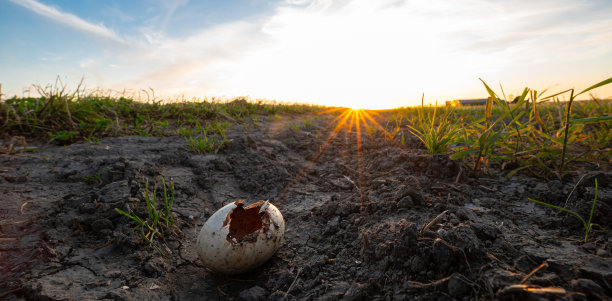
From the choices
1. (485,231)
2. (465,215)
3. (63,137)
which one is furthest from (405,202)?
(63,137)

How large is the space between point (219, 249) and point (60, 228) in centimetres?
129

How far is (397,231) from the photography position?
5.82ft

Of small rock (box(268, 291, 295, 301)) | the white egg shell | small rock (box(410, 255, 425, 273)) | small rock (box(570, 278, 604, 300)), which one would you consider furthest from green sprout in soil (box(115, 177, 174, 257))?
small rock (box(570, 278, 604, 300))

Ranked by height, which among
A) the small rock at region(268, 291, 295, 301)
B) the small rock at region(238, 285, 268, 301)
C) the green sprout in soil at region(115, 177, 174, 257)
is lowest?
the small rock at region(238, 285, 268, 301)

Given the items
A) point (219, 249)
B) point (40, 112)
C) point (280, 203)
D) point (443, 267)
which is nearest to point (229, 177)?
point (280, 203)

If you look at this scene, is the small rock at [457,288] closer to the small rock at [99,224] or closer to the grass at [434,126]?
the grass at [434,126]

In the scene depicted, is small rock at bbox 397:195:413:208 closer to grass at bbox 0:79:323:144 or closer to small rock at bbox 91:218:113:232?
small rock at bbox 91:218:113:232

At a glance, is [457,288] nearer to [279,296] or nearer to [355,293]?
[355,293]

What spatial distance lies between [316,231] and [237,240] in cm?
67

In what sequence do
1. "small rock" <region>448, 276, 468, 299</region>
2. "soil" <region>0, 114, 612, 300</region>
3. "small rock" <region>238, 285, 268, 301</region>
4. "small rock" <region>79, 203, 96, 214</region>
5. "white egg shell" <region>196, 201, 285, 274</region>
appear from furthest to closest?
"small rock" <region>79, 203, 96, 214</region> < "white egg shell" <region>196, 201, 285, 274</region> < "small rock" <region>238, 285, 268, 301</region> < "soil" <region>0, 114, 612, 300</region> < "small rock" <region>448, 276, 468, 299</region>

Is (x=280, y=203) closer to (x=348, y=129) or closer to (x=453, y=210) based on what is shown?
(x=453, y=210)

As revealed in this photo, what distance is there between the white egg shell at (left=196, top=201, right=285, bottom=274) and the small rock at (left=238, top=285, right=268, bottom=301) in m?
0.16

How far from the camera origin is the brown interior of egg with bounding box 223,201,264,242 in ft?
6.59

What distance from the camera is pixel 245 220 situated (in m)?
2.08
